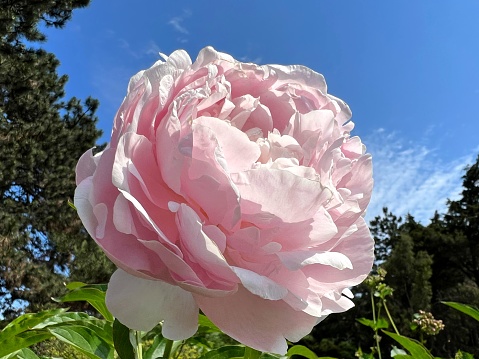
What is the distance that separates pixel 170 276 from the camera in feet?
0.87

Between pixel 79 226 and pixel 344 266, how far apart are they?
328 inches

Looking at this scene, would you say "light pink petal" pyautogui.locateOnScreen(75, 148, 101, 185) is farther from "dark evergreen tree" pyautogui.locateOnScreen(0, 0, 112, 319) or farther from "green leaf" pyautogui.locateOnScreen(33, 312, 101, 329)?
"dark evergreen tree" pyautogui.locateOnScreen(0, 0, 112, 319)

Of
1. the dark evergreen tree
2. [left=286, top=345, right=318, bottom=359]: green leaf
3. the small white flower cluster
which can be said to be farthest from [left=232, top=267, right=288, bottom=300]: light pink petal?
the dark evergreen tree

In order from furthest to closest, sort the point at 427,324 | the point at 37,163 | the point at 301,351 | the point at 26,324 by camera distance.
Result: the point at 37,163 → the point at 427,324 → the point at 301,351 → the point at 26,324

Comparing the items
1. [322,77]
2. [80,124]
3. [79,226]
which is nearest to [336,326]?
[79,226]

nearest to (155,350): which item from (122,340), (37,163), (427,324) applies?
(122,340)

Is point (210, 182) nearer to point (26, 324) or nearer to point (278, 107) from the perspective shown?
point (278, 107)

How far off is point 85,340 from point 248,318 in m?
0.24

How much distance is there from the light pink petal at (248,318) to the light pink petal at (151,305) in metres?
0.01

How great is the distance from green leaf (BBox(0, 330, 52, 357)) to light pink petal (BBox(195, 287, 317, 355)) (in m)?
0.22

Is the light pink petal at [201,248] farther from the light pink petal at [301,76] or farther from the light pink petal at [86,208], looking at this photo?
the light pink petal at [301,76]

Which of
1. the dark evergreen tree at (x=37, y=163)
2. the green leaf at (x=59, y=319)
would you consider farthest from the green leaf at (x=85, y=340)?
the dark evergreen tree at (x=37, y=163)

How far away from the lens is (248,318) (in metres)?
0.28

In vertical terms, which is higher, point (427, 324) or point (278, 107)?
point (427, 324)
